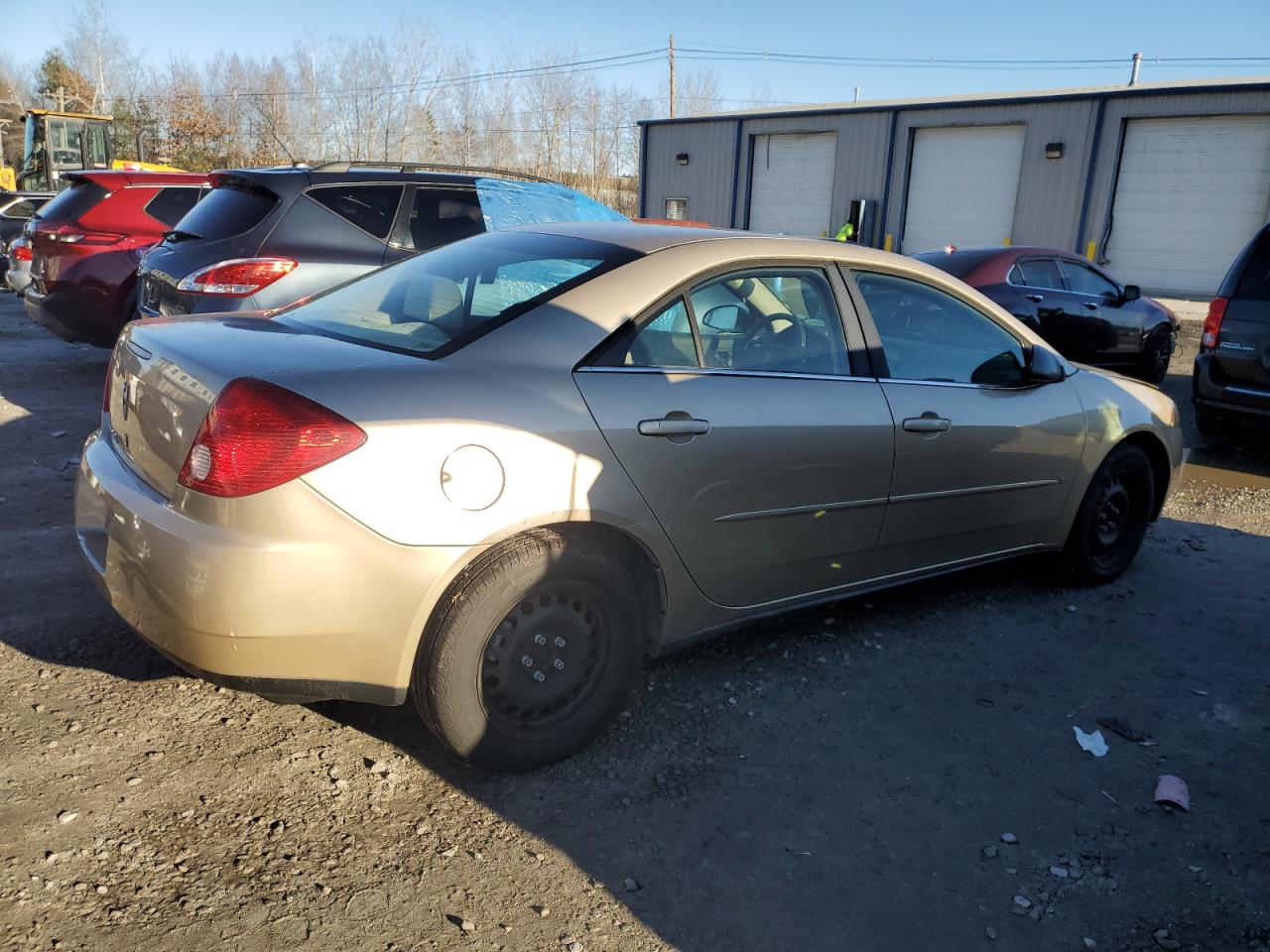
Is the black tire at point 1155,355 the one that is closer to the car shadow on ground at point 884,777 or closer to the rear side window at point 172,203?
the car shadow on ground at point 884,777

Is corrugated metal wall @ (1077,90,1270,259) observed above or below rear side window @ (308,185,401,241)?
above

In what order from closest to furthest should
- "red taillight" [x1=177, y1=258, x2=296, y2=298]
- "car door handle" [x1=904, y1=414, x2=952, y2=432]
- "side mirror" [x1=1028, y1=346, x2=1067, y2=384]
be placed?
"car door handle" [x1=904, y1=414, x2=952, y2=432], "side mirror" [x1=1028, y1=346, x2=1067, y2=384], "red taillight" [x1=177, y1=258, x2=296, y2=298]

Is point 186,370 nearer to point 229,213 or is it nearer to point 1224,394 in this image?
point 229,213

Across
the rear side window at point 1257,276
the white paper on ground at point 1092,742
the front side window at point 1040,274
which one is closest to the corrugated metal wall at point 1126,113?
the front side window at point 1040,274

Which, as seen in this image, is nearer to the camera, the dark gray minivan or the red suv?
the dark gray minivan

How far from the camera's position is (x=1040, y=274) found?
1035 centimetres

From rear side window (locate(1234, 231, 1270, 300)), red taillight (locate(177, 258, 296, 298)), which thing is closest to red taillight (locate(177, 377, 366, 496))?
red taillight (locate(177, 258, 296, 298))

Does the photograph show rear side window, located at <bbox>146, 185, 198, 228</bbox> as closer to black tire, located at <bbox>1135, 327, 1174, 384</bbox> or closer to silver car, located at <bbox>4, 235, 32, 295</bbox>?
silver car, located at <bbox>4, 235, 32, 295</bbox>

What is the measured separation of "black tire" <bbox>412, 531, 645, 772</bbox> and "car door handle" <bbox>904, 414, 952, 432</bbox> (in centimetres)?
132

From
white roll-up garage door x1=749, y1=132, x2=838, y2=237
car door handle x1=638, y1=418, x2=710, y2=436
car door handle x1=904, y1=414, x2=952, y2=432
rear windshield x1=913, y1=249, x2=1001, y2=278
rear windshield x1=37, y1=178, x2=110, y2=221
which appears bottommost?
car door handle x1=904, y1=414, x2=952, y2=432

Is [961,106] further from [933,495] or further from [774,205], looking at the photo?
[933,495]

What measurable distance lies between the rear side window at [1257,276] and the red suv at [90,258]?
856cm

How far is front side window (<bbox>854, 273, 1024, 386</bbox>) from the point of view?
3.80 m

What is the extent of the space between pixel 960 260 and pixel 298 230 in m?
6.67
